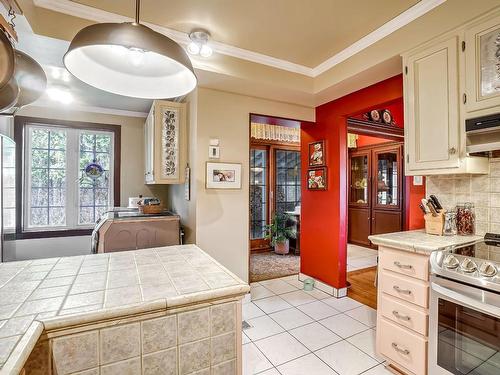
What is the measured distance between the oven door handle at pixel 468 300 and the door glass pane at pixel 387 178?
3.88 m

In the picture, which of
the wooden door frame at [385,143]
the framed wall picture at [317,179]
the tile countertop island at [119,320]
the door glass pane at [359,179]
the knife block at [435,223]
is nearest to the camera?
the tile countertop island at [119,320]

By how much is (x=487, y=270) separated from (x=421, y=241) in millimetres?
497

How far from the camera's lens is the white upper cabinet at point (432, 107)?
1807 mm

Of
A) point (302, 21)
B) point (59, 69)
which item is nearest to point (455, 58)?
point (302, 21)

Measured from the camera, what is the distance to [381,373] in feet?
6.02

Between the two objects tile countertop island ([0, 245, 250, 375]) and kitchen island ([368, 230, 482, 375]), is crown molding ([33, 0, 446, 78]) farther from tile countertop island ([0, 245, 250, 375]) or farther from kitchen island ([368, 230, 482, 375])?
tile countertop island ([0, 245, 250, 375])

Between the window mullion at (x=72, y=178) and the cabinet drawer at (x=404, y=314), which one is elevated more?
the window mullion at (x=72, y=178)

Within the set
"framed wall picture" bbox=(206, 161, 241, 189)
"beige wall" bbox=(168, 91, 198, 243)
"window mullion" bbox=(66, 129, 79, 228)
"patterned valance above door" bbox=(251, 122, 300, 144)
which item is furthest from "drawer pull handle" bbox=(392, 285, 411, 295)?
"window mullion" bbox=(66, 129, 79, 228)

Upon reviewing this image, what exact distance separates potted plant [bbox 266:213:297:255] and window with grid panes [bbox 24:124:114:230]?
9.40 ft

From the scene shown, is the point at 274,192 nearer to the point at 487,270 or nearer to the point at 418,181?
the point at 418,181

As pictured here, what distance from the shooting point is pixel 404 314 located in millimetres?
1739

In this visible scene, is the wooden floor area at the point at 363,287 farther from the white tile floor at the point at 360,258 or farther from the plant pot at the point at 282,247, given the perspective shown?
the plant pot at the point at 282,247

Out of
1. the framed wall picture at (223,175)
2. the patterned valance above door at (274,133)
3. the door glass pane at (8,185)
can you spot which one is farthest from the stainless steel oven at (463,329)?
the door glass pane at (8,185)

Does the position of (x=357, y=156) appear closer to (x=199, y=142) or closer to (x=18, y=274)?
(x=199, y=142)
